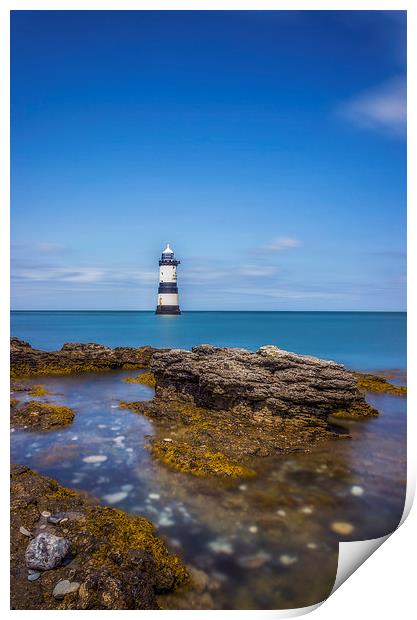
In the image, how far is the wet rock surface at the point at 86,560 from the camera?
254 cm

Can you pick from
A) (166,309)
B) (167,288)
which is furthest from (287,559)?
(166,309)

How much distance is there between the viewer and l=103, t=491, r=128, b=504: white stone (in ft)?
12.8

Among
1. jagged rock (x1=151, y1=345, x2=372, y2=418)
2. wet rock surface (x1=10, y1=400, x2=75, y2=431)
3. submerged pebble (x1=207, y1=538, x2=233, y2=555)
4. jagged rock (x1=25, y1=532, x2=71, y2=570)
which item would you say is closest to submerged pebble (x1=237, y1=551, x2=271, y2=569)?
submerged pebble (x1=207, y1=538, x2=233, y2=555)

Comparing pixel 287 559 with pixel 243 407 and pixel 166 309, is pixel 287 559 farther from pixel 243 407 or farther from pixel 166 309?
pixel 166 309

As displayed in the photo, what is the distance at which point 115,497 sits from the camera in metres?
3.96

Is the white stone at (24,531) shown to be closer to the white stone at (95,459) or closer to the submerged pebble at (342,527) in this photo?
the white stone at (95,459)

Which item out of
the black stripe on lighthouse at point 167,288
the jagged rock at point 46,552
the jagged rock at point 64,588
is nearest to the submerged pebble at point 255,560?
the jagged rock at point 64,588

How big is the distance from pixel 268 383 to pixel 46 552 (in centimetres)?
494
